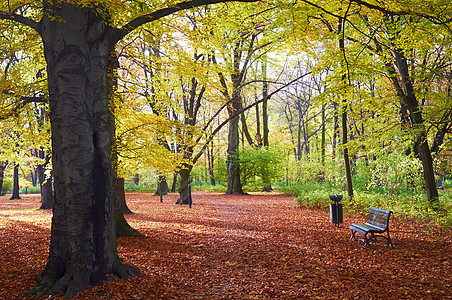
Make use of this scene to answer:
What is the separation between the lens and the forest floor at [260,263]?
371 cm

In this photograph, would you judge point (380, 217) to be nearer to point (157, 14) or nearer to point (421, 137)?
point (421, 137)

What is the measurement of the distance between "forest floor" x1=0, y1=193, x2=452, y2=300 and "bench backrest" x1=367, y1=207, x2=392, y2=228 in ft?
1.55

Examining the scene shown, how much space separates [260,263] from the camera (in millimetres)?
4973

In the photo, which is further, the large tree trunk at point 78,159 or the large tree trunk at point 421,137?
the large tree trunk at point 421,137

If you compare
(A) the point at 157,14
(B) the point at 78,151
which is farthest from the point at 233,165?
(B) the point at 78,151

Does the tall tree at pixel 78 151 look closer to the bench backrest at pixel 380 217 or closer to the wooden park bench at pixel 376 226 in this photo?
the wooden park bench at pixel 376 226

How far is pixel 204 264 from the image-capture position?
495 cm

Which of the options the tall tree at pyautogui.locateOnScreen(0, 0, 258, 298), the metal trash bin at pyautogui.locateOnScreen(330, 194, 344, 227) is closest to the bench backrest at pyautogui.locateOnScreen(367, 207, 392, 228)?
the metal trash bin at pyautogui.locateOnScreen(330, 194, 344, 227)

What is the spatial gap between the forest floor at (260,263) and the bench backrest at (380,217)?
47 centimetres

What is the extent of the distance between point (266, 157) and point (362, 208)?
1120 centimetres

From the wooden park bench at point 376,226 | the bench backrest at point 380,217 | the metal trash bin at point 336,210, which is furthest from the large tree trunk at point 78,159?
the metal trash bin at point 336,210

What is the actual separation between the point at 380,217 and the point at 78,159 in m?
5.66

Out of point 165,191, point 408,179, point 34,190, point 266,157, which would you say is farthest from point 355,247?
Answer: point 34,190

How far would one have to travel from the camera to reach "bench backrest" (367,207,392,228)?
5738mm
